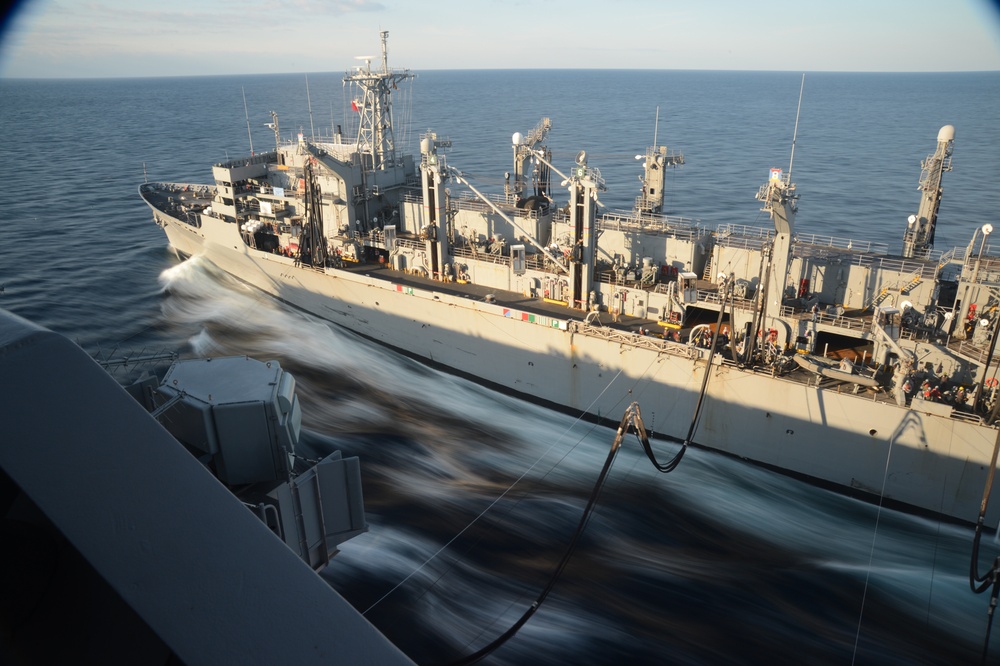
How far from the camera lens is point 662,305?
87.9ft

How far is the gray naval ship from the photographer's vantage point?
21.4 meters

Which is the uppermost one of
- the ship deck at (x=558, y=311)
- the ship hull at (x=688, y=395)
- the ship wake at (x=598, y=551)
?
the ship deck at (x=558, y=311)

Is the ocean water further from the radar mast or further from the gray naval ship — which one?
the radar mast

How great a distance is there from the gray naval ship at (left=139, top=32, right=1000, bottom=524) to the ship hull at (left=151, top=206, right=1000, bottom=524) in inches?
2.6

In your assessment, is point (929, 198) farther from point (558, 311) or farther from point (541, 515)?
point (541, 515)

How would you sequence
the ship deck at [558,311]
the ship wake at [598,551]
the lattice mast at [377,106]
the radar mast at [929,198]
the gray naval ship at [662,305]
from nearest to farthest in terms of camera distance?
the ship wake at [598,551] < the gray naval ship at [662,305] < the ship deck at [558,311] < the radar mast at [929,198] < the lattice mast at [377,106]

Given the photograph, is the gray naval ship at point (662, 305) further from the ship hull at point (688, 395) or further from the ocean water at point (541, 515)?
the ocean water at point (541, 515)

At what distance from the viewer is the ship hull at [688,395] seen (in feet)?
67.6

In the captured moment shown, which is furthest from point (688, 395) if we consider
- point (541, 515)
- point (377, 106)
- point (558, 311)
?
point (377, 106)

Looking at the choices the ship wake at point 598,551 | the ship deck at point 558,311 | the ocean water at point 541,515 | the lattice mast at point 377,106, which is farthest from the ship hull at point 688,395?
the lattice mast at point 377,106

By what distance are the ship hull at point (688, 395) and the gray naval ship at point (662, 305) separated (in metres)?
0.07

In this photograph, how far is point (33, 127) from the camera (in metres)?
108

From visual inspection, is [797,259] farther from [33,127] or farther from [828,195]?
[33,127]

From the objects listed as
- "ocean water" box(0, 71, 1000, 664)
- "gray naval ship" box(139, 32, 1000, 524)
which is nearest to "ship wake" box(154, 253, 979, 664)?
"ocean water" box(0, 71, 1000, 664)
